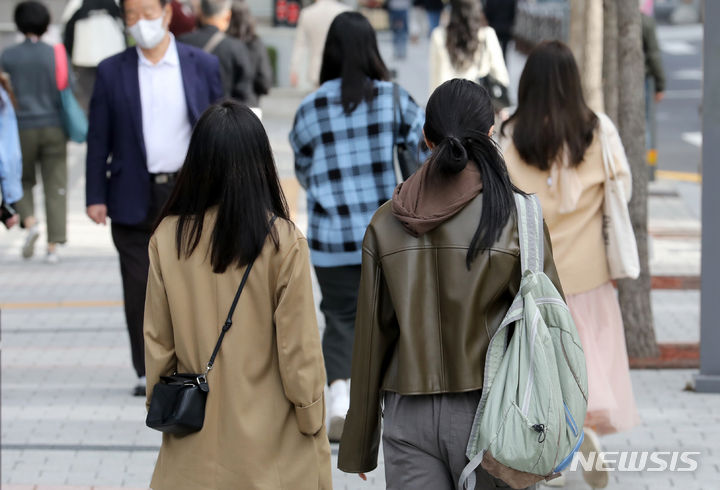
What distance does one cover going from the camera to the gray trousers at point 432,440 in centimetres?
328

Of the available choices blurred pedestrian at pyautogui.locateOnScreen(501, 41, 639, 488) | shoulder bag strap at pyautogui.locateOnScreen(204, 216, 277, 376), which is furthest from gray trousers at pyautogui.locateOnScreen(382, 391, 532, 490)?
blurred pedestrian at pyautogui.locateOnScreen(501, 41, 639, 488)

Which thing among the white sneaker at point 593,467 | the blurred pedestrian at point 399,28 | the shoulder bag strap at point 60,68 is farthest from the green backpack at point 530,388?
the blurred pedestrian at point 399,28

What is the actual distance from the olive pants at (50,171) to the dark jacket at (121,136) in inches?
153

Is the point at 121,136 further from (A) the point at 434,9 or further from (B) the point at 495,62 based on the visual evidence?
(A) the point at 434,9

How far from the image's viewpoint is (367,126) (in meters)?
5.65

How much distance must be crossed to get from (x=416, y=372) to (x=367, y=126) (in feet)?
8.19

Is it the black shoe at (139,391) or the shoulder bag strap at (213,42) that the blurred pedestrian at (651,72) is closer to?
the shoulder bag strap at (213,42)

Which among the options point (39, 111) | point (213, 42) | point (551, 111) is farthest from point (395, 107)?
point (39, 111)

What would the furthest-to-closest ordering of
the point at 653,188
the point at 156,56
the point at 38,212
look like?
the point at 653,188, the point at 38,212, the point at 156,56

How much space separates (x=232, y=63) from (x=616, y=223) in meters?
5.44

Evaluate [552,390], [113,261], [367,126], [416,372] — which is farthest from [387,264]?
[113,261]

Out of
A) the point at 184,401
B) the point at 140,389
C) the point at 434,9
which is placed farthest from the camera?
the point at 434,9

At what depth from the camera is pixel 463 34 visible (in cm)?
945

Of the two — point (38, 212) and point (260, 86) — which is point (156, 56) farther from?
point (38, 212)
